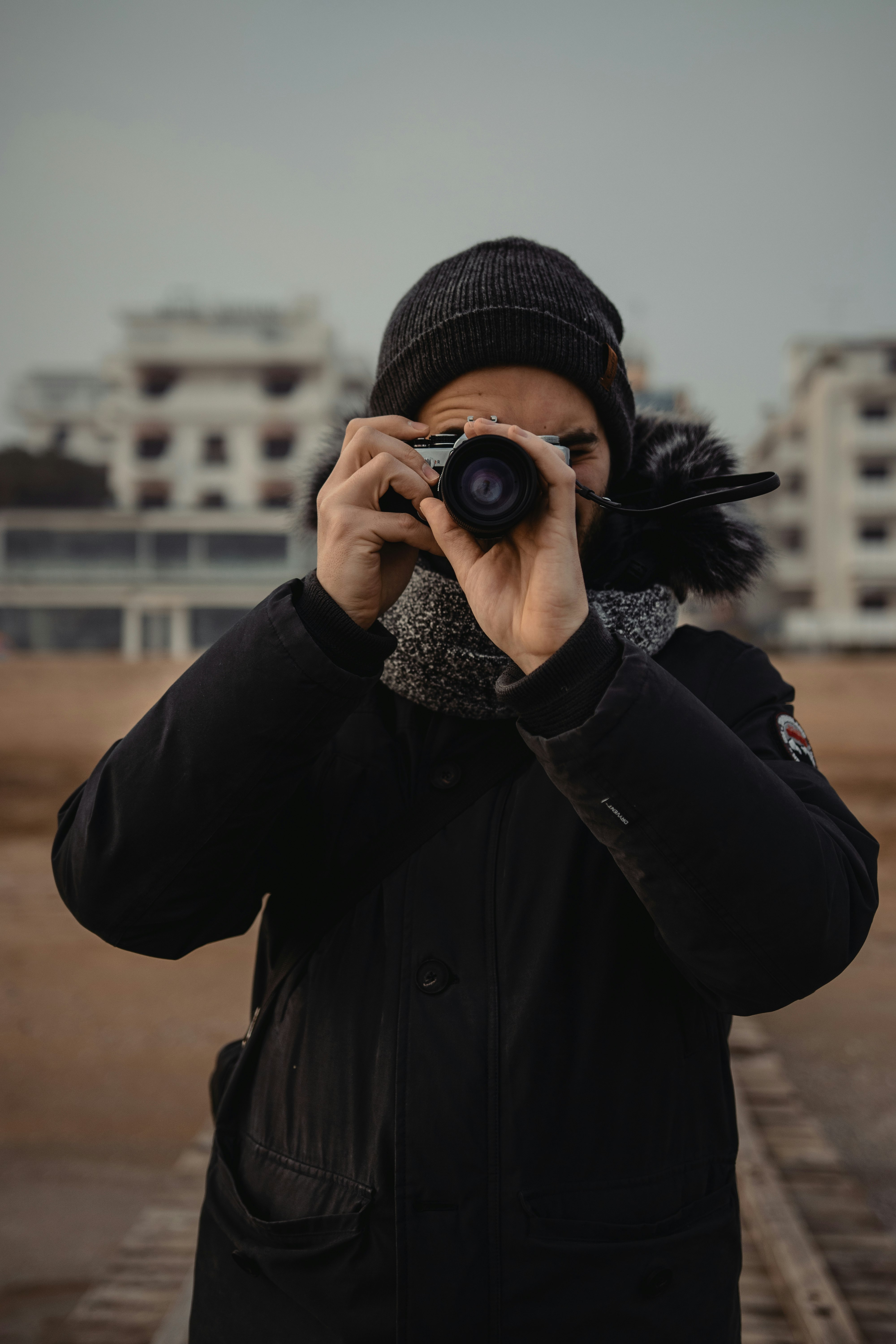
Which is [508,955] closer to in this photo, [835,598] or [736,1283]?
[736,1283]

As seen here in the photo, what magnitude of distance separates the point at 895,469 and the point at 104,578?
30034 mm

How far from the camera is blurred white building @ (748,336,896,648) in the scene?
3278 centimetres

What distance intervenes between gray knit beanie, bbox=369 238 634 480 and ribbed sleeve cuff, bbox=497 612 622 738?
18.2 inches

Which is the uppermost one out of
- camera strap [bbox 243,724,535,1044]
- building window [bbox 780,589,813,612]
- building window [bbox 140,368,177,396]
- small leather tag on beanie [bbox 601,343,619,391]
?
building window [bbox 140,368,177,396]

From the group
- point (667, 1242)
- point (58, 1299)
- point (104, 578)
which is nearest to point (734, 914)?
point (667, 1242)

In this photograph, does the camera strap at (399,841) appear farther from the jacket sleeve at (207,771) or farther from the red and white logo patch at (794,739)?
the red and white logo patch at (794,739)

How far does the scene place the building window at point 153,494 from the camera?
3456cm

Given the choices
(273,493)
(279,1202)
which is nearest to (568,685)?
(279,1202)

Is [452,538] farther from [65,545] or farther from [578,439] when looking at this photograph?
[65,545]

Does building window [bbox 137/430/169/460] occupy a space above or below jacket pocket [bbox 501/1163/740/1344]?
above

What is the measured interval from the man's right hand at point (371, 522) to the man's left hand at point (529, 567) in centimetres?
4

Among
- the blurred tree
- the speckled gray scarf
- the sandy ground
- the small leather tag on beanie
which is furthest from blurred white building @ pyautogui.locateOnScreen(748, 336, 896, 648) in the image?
the speckled gray scarf

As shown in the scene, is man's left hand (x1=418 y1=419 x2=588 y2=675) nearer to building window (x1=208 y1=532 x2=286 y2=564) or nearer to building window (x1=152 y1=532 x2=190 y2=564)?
building window (x1=208 y1=532 x2=286 y2=564)

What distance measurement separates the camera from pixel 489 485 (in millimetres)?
1013
